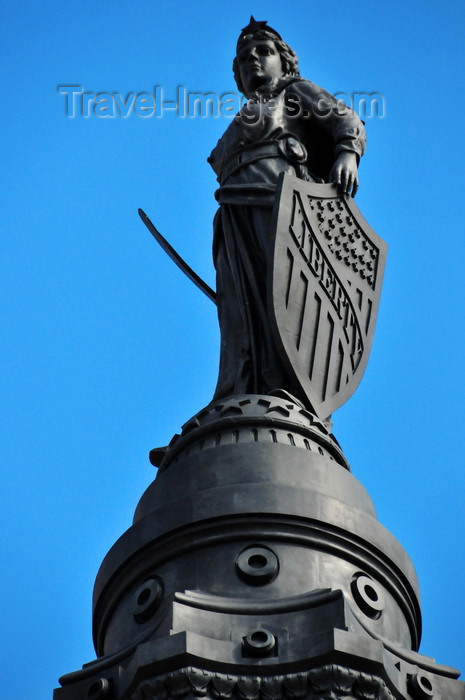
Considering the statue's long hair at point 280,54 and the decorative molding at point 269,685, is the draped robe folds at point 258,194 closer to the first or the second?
the statue's long hair at point 280,54

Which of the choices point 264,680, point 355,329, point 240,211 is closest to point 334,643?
point 264,680

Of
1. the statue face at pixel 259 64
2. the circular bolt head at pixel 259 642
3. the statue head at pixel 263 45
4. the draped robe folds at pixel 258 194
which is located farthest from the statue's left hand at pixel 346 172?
the circular bolt head at pixel 259 642

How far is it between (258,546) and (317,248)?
3908 millimetres

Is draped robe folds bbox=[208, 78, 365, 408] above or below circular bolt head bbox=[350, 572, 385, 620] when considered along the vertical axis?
above

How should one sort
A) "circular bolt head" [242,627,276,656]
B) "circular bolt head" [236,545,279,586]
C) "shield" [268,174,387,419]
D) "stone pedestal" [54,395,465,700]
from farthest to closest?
1. "shield" [268,174,387,419]
2. "circular bolt head" [236,545,279,586]
3. "circular bolt head" [242,627,276,656]
4. "stone pedestal" [54,395,465,700]

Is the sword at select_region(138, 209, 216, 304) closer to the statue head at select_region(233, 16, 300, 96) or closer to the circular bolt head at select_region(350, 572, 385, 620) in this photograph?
the statue head at select_region(233, 16, 300, 96)

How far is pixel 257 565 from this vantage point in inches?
389

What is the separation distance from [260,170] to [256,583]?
213 inches

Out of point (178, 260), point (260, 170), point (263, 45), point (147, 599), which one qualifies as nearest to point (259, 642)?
point (147, 599)

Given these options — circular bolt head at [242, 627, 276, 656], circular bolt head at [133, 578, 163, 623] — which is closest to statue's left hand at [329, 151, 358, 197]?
circular bolt head at [133, 578, 163, 623]

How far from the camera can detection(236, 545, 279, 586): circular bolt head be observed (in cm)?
977

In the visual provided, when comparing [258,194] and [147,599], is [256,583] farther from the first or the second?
[258,194]

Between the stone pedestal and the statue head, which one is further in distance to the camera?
the statue head

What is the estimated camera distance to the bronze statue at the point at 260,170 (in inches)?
500
